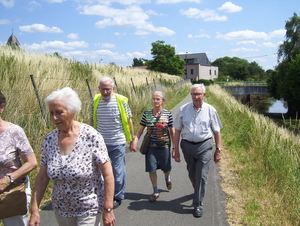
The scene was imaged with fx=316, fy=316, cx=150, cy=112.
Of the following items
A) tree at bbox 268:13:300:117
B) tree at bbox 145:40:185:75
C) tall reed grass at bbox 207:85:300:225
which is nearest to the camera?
tall reed grass at bbox 207:85:300:225

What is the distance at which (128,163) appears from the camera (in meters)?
7.21

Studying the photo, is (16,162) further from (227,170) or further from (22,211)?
(227,170)

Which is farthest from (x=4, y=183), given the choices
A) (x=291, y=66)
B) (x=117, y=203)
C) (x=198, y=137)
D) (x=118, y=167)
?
(x=291, y=66)

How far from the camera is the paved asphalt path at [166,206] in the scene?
4.21 m

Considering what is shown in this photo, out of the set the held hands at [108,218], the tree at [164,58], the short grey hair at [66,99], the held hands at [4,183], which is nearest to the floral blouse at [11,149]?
the held hands at [4,183]

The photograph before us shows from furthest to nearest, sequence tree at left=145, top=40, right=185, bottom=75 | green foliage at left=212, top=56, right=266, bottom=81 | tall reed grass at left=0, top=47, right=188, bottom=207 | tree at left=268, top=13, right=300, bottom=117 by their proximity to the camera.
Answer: green foliage at left=212, top=56, right=266, bottom=81, tree at left=145, top=40, right=185, bottom=75, tree at left=268, top=13, right=300, bottom=117, tall reed grass at left=0, top=47, right=188, bottom=207

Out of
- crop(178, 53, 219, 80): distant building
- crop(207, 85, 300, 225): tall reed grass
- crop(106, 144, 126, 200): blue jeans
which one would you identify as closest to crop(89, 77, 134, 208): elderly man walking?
crop(106, 144, 126, 200): blue jeans

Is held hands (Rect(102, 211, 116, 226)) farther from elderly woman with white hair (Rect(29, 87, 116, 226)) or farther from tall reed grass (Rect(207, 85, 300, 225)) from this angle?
tall reed grass (Rect(207, 85, 300, 225))

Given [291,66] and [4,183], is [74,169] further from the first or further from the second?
[291,66]

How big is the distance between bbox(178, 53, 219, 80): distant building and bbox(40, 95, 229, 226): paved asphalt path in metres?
93.6

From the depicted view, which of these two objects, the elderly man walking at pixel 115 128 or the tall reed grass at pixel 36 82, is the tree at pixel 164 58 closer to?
the tall reed grass at pixel 36 82

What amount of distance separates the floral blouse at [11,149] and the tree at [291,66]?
40.6 metres

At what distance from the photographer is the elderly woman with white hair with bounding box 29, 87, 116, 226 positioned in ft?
8.07

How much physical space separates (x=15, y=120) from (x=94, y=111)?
2381 millimetres
